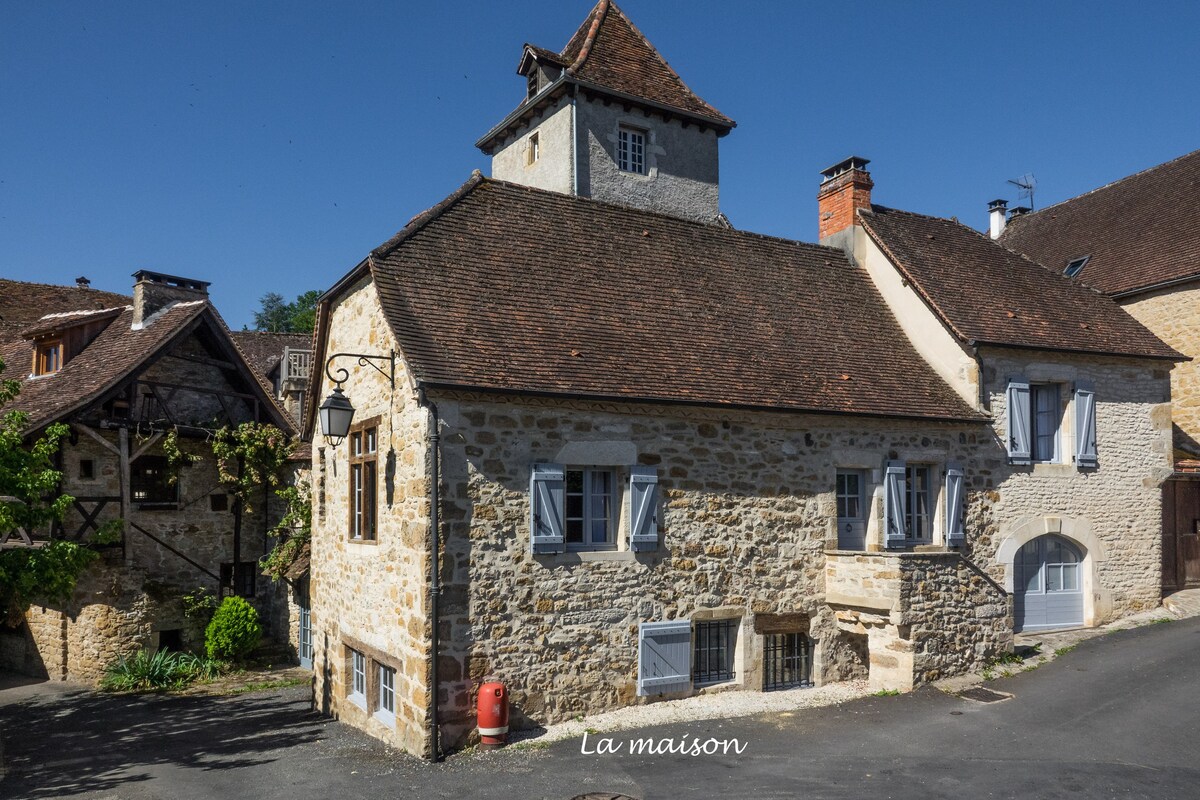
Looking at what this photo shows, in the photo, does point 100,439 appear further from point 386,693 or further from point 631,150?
point 631,150

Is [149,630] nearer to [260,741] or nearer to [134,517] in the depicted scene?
[134,517]

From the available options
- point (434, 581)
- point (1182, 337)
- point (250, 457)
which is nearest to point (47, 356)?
point (250, 457)

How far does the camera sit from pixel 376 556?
11344mm

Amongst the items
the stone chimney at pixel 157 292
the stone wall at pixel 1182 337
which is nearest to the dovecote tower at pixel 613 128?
the stone chimney at pixel 157 292

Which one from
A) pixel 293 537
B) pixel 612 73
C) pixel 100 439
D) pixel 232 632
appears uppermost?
pixel 612 73

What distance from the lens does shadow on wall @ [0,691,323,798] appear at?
10.5 m

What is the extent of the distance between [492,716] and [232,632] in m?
9.49

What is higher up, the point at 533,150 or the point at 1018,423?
the point at 533,150

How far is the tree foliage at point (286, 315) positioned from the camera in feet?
166

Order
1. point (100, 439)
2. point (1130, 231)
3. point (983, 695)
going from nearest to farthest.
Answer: point (983, 695)
point (100, 439)
point (1130, 231)

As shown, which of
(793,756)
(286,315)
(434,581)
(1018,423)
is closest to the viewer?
(793,756)

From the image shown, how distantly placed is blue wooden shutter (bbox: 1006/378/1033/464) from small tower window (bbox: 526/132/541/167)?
11.4m

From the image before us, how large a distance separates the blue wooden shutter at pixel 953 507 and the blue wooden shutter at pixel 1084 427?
8.80 feet

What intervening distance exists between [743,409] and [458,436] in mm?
3749
